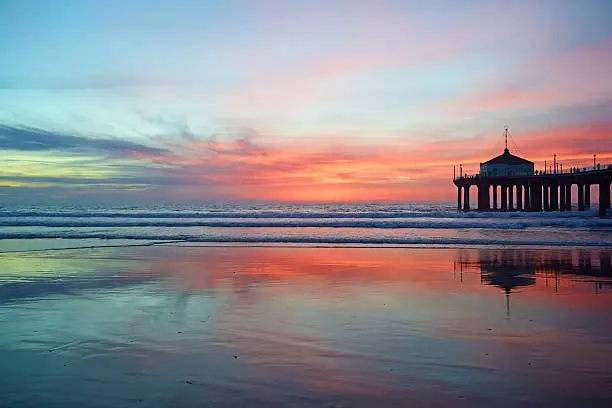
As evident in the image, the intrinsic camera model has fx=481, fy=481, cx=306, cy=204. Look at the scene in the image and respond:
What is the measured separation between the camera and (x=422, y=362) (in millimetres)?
5383

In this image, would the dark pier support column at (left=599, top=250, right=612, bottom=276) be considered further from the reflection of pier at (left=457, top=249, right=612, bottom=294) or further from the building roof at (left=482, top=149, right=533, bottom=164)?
the building roof at (left=482, top=149, right=533, bottom=164)

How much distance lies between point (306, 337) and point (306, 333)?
0.64 feet

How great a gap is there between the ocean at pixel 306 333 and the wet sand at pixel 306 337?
3 centimetres

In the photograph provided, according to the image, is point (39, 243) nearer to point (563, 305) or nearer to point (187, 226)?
point (187, 226)

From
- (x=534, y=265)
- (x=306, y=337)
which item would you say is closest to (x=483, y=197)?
(x=534, y=265)

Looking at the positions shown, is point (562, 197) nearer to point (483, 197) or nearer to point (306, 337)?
point (483, 197)

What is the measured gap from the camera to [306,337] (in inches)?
253

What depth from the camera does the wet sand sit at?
456cm

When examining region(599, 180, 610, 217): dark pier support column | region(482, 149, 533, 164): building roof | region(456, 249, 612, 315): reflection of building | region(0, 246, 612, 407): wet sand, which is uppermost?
region(482, 149, 533, 164): building roof

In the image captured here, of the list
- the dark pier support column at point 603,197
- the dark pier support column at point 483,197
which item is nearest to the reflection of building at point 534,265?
the dark pier support column at point 603,197

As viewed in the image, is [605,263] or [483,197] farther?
[483,197]

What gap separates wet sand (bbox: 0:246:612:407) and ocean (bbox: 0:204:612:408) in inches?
1.0

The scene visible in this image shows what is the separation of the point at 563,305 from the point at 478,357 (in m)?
3.82

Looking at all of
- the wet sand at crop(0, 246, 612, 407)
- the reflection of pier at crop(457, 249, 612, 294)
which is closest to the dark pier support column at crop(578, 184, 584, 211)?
the reflection of pier at crop(457, 249, 612, 294)
